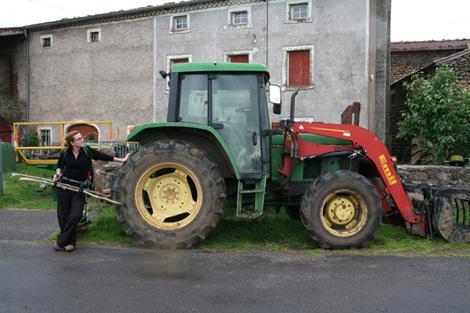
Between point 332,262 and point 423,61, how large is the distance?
21.4m

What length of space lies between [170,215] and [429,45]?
23267 mm

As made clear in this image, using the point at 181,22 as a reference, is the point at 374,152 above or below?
below

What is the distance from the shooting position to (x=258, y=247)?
15.3 feet

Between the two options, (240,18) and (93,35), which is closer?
(240,18)

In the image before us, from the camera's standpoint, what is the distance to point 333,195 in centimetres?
458

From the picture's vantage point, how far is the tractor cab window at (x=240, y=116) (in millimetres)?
4613

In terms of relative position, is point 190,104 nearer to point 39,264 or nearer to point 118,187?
point 118,187

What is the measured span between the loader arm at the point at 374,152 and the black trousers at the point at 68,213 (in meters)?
2.84

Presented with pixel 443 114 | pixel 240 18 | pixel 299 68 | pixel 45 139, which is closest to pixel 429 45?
pixel 299 68

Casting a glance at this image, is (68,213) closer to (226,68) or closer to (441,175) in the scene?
(226,68)

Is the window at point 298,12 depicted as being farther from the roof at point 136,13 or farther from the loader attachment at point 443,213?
the loader attachment at point 443,213

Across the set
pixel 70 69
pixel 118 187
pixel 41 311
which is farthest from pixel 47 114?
pixel 41 311

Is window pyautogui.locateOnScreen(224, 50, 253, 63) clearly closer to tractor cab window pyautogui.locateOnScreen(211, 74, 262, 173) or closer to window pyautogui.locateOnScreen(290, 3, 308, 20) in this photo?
window pyautogui.locateOnScreen(290, 3, 308, 20)

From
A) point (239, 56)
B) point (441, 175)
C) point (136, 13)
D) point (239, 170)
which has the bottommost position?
point (441, 175)
